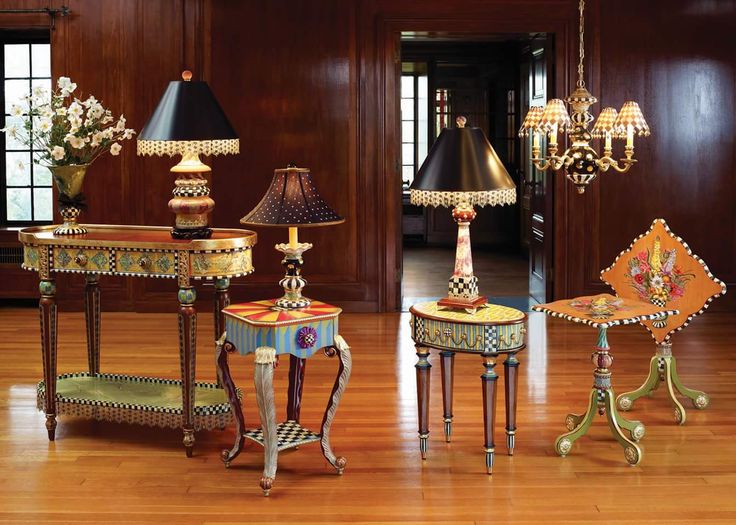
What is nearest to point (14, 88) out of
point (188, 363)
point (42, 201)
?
point (42, 201)

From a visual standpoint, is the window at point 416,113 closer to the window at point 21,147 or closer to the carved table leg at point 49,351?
the window at point 21,147

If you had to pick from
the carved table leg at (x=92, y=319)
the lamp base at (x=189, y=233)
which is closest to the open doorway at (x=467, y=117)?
the carved table leg at (x=92, y=319)

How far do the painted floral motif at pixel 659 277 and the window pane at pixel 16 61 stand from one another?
251 inches

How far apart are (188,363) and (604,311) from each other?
2023mm

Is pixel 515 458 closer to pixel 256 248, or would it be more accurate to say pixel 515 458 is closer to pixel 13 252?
pixel 256 248

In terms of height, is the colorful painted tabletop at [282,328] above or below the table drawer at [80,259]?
below

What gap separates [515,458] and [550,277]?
4.55 metres

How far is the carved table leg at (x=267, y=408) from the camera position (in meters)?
4.76

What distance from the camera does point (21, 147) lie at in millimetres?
10117

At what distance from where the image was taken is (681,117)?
31.0ft

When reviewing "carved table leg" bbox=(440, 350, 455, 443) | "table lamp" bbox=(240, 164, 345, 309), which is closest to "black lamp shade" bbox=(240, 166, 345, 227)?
"table lamp" bbox=(240, 164, 345, 309)

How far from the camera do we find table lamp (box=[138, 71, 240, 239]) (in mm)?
5293

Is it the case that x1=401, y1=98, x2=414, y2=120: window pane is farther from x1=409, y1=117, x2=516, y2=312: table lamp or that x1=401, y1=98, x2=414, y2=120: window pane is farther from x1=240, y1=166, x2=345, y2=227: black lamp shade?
x1=240, y1=166, x2=345, y2=227: black lamp shade

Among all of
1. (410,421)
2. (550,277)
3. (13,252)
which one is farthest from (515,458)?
(13,252)
